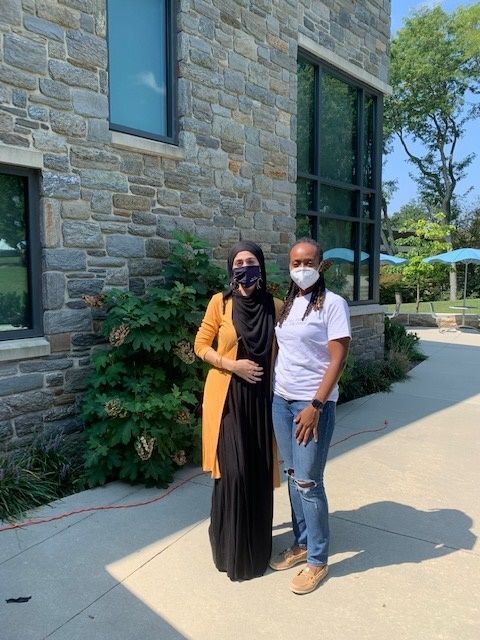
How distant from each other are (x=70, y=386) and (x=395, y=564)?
3.00 meters

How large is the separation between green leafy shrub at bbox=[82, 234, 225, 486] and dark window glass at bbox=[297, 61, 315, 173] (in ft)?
12.0

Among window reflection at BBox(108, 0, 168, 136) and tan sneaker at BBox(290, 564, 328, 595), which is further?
window reflection at BBox(108, 0, 168, 136)

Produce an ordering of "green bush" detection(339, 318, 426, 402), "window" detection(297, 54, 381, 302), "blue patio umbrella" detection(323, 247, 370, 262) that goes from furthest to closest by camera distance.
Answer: "blue patio umbrella" detection(323, 247, 370, 262) < "window" detection(297, 54, 381, 302) < "green bush" detection(339, 318, 426, 402)

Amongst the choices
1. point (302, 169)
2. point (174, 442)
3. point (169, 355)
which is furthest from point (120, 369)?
point (302, 169)

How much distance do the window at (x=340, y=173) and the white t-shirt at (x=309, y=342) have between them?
4925mm

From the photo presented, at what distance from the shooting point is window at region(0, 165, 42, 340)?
428 cm

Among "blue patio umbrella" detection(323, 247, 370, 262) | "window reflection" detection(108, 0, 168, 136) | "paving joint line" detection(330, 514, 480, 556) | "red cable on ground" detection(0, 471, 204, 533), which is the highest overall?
"window reflection" detection(108, 0, 168, 136)

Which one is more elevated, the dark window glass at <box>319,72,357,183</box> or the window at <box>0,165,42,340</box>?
the dark window glass at <box>319,72,357,183</box>

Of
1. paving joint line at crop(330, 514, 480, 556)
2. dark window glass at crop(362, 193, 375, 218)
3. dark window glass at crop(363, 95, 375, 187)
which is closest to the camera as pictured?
paving joint line at crop(330, 514, 480, 556)

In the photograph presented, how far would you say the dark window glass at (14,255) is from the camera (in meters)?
4.28

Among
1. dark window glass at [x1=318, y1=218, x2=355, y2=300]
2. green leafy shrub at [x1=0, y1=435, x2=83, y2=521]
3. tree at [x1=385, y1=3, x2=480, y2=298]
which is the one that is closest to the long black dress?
green leafy shrub at [x1=0, y1=435, x2=83, y2=521]

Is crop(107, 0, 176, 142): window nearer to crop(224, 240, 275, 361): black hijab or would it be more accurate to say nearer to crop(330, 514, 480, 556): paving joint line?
crop(224, 240, 275, 361): black hijab

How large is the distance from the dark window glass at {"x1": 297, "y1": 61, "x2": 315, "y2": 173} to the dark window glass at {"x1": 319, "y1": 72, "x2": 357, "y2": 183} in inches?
7.6

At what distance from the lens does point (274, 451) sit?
3.00 metres
